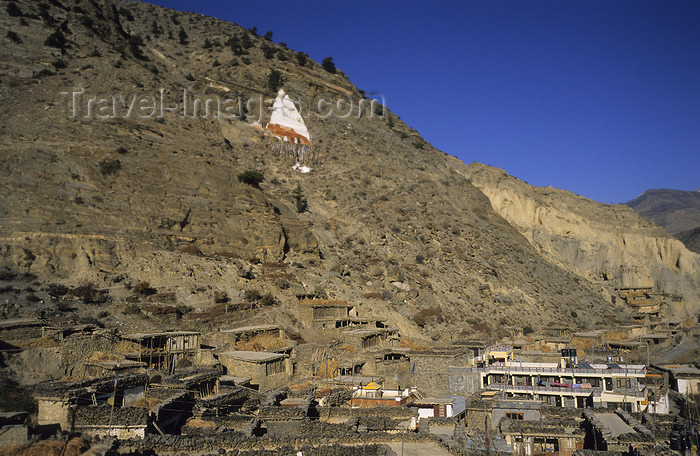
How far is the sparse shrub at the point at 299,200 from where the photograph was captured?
52.5m

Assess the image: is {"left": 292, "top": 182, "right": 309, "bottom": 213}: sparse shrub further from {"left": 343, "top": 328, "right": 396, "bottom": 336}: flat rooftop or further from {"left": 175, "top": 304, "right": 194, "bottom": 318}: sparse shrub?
{"left": 175, "top": 304, "right": 194, "bottom": 318}: sparse shrub

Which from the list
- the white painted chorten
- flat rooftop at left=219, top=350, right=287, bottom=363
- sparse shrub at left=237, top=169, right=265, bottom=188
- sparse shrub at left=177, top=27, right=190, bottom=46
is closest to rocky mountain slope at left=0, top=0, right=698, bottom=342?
sparse shrub at left=237, top=169, right=265, bottom=188

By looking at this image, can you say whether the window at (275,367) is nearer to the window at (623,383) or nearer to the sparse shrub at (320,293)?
the sparse shrub at (320,293)

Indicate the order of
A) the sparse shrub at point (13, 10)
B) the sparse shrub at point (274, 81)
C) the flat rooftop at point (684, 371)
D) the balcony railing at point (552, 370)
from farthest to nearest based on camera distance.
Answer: the sparse shrub at point (274, 81) → the sparse shrub at point (13, 10) → the flat rooftop at point (684, 371) → the balcony railing at point (552, 370)

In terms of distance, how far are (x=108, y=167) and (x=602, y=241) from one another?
58.2m

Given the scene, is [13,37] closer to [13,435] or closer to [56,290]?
[56,290]

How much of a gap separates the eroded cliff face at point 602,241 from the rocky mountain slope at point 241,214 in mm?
275

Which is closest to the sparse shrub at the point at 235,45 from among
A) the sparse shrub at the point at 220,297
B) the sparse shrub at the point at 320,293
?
the sparse shrub at the point at 320,293

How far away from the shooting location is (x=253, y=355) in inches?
966

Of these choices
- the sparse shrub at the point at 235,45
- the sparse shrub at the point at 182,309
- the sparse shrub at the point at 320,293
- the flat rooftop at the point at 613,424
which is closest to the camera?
the flat rooftop at the point at 613,424

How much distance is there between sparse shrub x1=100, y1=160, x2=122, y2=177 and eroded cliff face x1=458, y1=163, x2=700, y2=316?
49.5 meters

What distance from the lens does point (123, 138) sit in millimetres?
44156

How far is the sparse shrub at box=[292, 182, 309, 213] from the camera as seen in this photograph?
5250 cm

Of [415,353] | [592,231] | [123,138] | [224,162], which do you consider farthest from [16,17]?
[592,231]
